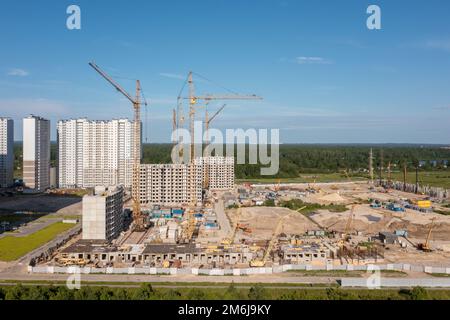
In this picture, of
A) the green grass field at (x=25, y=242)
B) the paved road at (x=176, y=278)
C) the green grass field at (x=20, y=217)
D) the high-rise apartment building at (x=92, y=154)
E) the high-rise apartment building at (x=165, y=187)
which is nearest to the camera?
the paved road at (x=176, y=278)

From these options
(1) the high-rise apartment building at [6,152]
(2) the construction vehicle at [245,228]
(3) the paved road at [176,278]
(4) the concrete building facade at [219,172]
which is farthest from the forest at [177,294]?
(1) the high-rise apartment building at [6,152]

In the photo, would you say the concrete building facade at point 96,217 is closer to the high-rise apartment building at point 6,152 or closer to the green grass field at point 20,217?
the green grass field at point 20,217

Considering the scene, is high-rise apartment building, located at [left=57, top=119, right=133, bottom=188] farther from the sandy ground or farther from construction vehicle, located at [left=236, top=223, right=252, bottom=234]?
construction vehicle, located at [left=236, top=223, right=252, bottom=234]

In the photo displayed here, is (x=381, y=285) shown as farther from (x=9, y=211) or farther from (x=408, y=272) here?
(x=9, y=211)

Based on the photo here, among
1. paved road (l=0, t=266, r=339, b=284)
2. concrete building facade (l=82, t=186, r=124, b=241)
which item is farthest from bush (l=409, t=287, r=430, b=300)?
concrete building facade (l=82, t=186, r=124, b=241)

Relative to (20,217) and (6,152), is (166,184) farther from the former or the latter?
(6,152)
